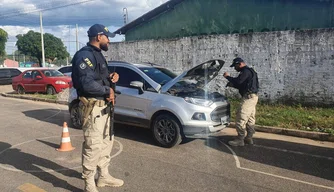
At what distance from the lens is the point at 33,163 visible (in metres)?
4.75

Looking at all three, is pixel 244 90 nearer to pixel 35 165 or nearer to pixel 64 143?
pixel 64 143

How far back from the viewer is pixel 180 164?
472cm

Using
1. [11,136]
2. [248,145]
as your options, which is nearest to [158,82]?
[248,145]

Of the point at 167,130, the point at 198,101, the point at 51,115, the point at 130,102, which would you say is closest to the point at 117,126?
the point at 130,102

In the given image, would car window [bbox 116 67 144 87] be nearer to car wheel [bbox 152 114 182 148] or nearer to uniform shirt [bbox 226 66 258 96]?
car wheel [bbox 152 114 182 148]

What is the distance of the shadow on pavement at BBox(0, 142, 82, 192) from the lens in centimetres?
403

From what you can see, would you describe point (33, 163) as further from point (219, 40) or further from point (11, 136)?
point (219, 40)

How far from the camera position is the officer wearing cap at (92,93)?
11.1 ft

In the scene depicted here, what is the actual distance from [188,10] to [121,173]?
34.0ft

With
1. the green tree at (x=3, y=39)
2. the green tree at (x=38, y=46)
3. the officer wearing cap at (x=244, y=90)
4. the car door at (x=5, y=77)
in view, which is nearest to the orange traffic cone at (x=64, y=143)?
the officer wearing cap at (x=244, y=90)

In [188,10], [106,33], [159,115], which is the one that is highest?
[188,10]

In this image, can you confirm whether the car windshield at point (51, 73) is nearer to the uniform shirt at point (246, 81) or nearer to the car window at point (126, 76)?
the car window at point (126, 76)

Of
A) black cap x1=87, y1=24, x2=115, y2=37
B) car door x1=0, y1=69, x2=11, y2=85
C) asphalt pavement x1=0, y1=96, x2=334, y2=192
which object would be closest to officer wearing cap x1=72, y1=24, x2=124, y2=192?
black cap x1=87, y1=24, x2=115, y2=37

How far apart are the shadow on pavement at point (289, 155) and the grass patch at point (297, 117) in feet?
3.81
